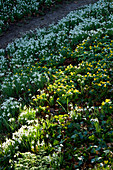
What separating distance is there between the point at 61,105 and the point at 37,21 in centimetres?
753

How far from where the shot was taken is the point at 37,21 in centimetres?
1006

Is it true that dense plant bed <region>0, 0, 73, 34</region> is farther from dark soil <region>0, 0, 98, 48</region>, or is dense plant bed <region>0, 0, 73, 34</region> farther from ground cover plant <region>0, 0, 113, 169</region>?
ground cover plant <region>0, 0, 113, 169</region>

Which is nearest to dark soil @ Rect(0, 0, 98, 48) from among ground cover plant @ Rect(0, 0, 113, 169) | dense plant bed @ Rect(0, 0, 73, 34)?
dense plant bed @ Rect(0, 0, 73, 34)

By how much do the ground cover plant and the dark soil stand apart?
233cm

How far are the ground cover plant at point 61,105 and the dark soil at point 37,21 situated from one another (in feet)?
7.65

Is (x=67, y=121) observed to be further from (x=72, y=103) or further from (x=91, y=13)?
(x=91, y=13)

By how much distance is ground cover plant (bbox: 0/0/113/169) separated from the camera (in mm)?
2879

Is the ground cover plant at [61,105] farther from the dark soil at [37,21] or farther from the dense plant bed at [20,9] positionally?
the dense plant bed at [20,9]

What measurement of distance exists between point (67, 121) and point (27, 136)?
84 cm

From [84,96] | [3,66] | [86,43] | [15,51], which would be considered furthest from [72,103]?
[15,51]

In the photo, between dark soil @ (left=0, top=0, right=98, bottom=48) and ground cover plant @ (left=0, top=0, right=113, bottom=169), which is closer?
ground cover plant @ (left=0, top=0, right=113, bottom=169)

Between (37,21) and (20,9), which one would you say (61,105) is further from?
(20,9)

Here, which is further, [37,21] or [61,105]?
[37,21]

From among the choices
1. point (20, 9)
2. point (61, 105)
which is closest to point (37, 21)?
point (20, 9)
